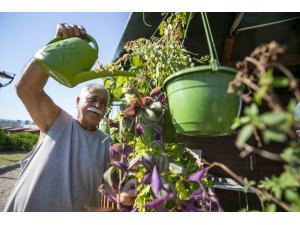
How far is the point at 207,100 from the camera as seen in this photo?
513mm

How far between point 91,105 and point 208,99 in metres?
1.20

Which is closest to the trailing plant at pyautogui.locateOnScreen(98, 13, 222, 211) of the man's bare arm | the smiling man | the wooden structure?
the wooden structure

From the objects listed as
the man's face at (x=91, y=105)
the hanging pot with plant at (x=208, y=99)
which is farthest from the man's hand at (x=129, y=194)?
the man's face at (x=91, y=105)

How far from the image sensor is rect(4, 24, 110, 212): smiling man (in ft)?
4.23

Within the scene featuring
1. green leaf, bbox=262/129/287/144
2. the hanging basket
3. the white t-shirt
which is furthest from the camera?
the white t-shirt

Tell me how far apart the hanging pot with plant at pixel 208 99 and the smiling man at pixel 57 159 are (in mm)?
744

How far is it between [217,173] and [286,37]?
2.69 metres

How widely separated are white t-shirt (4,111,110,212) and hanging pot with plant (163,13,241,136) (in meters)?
0.93

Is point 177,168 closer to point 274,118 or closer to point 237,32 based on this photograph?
point 274,118

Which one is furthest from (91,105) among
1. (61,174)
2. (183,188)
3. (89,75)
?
(183,188)

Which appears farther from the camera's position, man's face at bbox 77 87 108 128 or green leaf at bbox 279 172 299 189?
man's face at bbox 77 87 108 128

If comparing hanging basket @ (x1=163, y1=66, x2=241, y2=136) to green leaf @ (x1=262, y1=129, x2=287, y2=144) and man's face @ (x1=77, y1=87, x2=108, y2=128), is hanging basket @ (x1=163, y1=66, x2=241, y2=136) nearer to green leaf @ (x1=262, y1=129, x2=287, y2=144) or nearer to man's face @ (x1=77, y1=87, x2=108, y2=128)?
green leaf @ (x1=262, y1=129, x2=287, y2=144)
